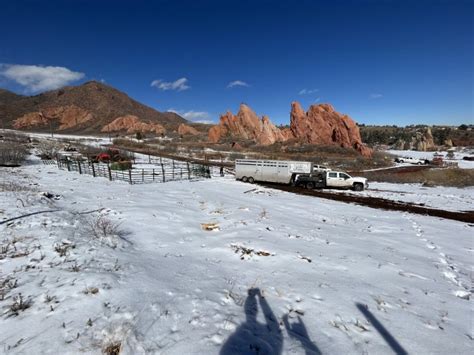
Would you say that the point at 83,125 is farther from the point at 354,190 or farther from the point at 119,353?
the point at 119,353

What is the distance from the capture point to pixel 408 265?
775 centimetres

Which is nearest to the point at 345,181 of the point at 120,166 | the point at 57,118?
the point at 120,166

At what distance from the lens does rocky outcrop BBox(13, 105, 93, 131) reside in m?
140

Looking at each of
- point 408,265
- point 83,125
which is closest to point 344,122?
point 408,265

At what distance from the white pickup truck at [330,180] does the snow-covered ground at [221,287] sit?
1379 cm

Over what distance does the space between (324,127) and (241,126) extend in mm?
38136

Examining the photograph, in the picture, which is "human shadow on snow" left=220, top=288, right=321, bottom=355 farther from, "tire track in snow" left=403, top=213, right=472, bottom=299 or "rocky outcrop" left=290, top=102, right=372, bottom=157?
"rocky outcrop" left=290, top=102, right=372, bottom=157

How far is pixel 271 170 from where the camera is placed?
1078 inches

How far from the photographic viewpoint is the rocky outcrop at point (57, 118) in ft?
460

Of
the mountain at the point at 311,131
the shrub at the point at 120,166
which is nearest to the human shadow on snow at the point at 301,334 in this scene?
the shrub at the point at 120,166

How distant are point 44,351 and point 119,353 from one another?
3.14 ft

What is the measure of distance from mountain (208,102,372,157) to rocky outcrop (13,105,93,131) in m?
94.3

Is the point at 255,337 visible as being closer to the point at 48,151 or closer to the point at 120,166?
the point at 120,166

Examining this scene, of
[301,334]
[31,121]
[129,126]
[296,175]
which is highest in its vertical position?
[31,121]
